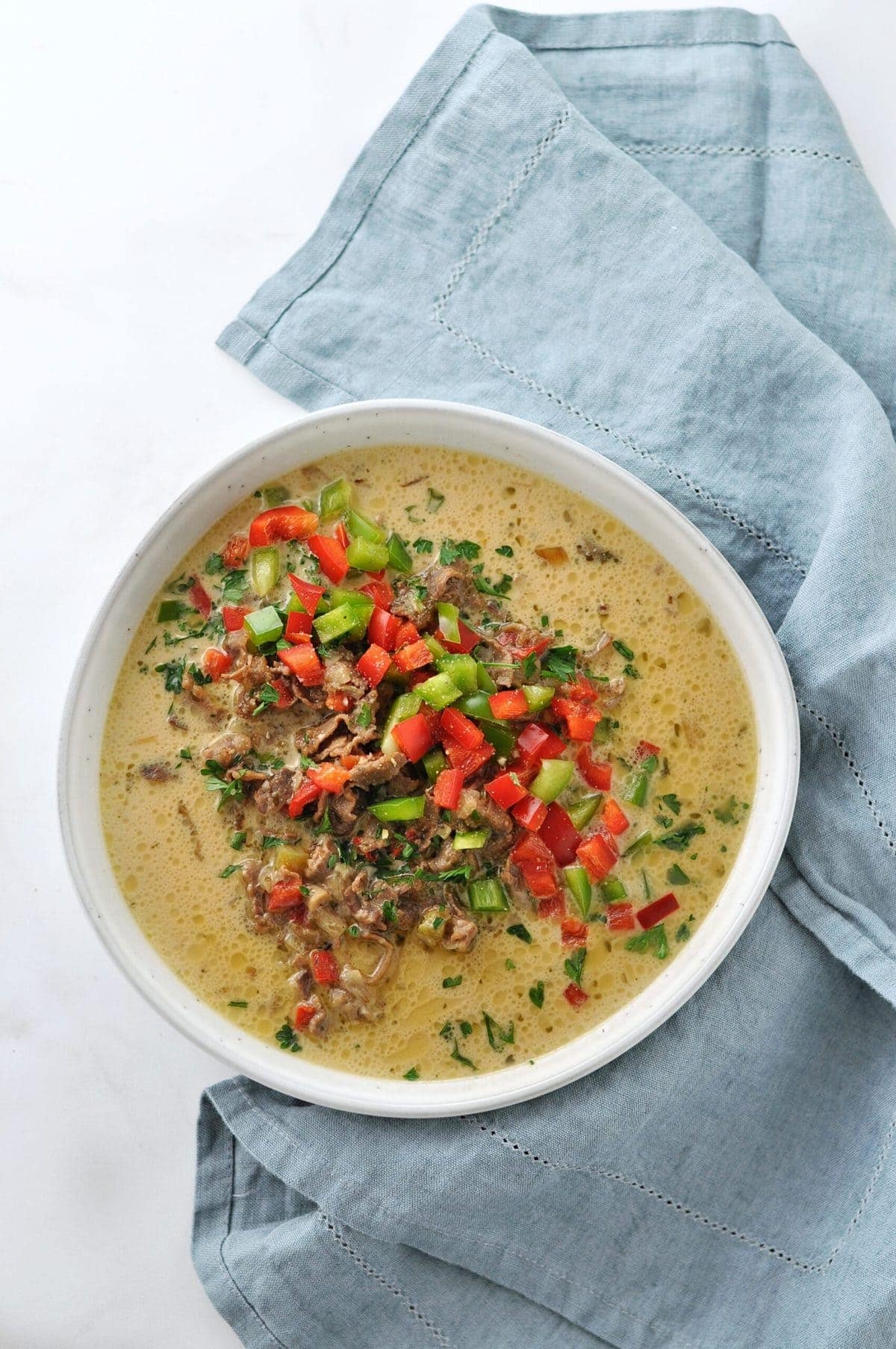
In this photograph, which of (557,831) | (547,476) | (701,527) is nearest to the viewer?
(557,831)

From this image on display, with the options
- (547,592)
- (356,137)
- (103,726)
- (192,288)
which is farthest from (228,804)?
(356,137)

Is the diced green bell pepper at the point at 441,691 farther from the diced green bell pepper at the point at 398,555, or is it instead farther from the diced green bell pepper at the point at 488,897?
the diced green bell pepper at the point at 488,897

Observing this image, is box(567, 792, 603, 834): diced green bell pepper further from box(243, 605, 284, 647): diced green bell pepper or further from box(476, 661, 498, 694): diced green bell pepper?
box(243, 605, 284, 647): diced green bell pepper

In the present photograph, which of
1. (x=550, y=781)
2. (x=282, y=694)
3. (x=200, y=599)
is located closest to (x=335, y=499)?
(x=200, y=599)

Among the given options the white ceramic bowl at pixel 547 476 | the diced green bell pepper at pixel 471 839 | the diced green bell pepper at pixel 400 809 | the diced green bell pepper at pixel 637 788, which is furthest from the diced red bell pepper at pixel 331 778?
the diced green bell pepper at pixel 637 788

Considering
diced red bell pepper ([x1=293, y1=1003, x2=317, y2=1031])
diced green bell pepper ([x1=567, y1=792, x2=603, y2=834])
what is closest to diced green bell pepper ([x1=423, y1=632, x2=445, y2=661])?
diced green bell pepper ([x1=567, y1=792, x2=603, y2=834])

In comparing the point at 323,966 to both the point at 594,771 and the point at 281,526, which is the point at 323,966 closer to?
the point at 594,771

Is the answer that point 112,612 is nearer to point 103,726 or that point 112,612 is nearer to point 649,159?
point 103,726
